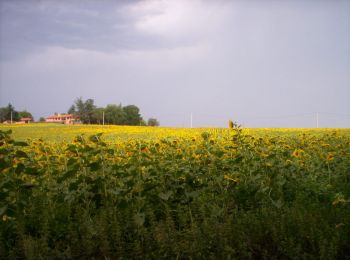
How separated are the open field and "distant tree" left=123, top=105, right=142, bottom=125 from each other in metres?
53.7

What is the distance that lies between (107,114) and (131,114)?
13.2 ft

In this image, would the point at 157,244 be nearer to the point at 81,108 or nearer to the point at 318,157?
the point at 318,157

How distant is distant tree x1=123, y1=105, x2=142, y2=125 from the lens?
60.7 metres

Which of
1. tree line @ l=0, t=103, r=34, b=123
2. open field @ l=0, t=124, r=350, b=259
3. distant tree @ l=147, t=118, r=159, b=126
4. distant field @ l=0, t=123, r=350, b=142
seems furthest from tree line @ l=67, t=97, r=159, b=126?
open field @ l=0, t=124, r=350, b=259

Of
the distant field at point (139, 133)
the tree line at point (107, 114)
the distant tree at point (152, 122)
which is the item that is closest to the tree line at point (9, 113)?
the tree line at point (107, 114)

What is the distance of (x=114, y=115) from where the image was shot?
213 feet

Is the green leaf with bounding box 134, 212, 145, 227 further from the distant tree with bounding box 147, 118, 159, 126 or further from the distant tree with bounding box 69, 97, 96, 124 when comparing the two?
the distant tree with bounding box 69, 97, 96, 124

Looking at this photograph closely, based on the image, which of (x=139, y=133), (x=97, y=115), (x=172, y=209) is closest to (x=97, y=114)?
(x=97, y=115)

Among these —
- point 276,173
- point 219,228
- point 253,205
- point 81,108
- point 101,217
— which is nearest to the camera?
point 219,228

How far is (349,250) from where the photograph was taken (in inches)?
153

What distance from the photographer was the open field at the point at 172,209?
3.80 m

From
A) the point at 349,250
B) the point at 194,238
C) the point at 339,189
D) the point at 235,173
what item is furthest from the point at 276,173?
the point at 194,238

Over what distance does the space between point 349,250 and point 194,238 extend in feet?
4.64

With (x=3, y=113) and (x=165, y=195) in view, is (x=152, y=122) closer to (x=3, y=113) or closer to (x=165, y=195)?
(x=3, y=113)
